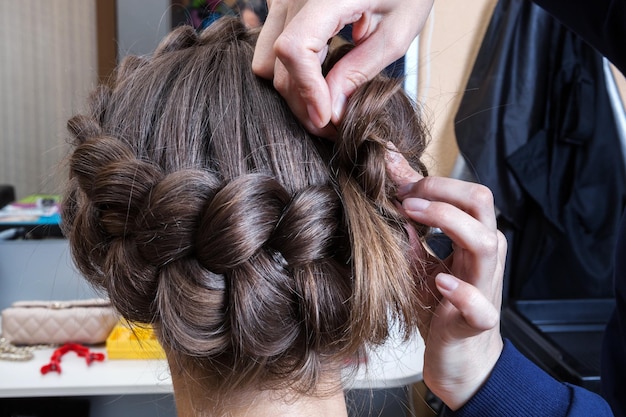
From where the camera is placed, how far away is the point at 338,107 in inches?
26.4

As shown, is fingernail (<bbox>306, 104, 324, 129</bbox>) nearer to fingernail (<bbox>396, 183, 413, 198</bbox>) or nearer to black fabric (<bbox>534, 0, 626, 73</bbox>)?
fingernail (<bbox>396, 183, 413, 198</bbox>)

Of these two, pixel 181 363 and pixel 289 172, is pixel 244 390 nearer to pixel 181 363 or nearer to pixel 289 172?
pixel 181 363

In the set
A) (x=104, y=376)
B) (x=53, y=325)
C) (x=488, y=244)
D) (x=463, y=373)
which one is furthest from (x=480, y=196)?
(x=53, y=325)

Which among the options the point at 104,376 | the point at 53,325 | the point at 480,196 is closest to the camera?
the point at 480,196

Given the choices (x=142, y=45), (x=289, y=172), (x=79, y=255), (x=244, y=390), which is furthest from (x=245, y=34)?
(x=142, y=45)

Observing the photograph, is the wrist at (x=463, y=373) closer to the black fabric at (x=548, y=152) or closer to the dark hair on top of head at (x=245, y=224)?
the dark hair on top of head at (x=245, y=224)

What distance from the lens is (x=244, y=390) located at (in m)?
0.74

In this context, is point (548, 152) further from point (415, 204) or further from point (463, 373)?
point (415, 204)

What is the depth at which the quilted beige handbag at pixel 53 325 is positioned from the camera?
1.55 m

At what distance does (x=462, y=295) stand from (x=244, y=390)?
0.32 metres

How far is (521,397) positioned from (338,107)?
56 centimetres

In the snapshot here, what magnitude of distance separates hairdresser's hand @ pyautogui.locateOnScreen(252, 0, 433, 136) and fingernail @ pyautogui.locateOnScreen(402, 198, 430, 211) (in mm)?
135

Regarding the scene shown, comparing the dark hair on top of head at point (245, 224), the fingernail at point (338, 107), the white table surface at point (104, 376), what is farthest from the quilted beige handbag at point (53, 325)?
the fingernail at point (338, 107)

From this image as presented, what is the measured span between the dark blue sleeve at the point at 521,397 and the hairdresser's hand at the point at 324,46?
0.50 metres
